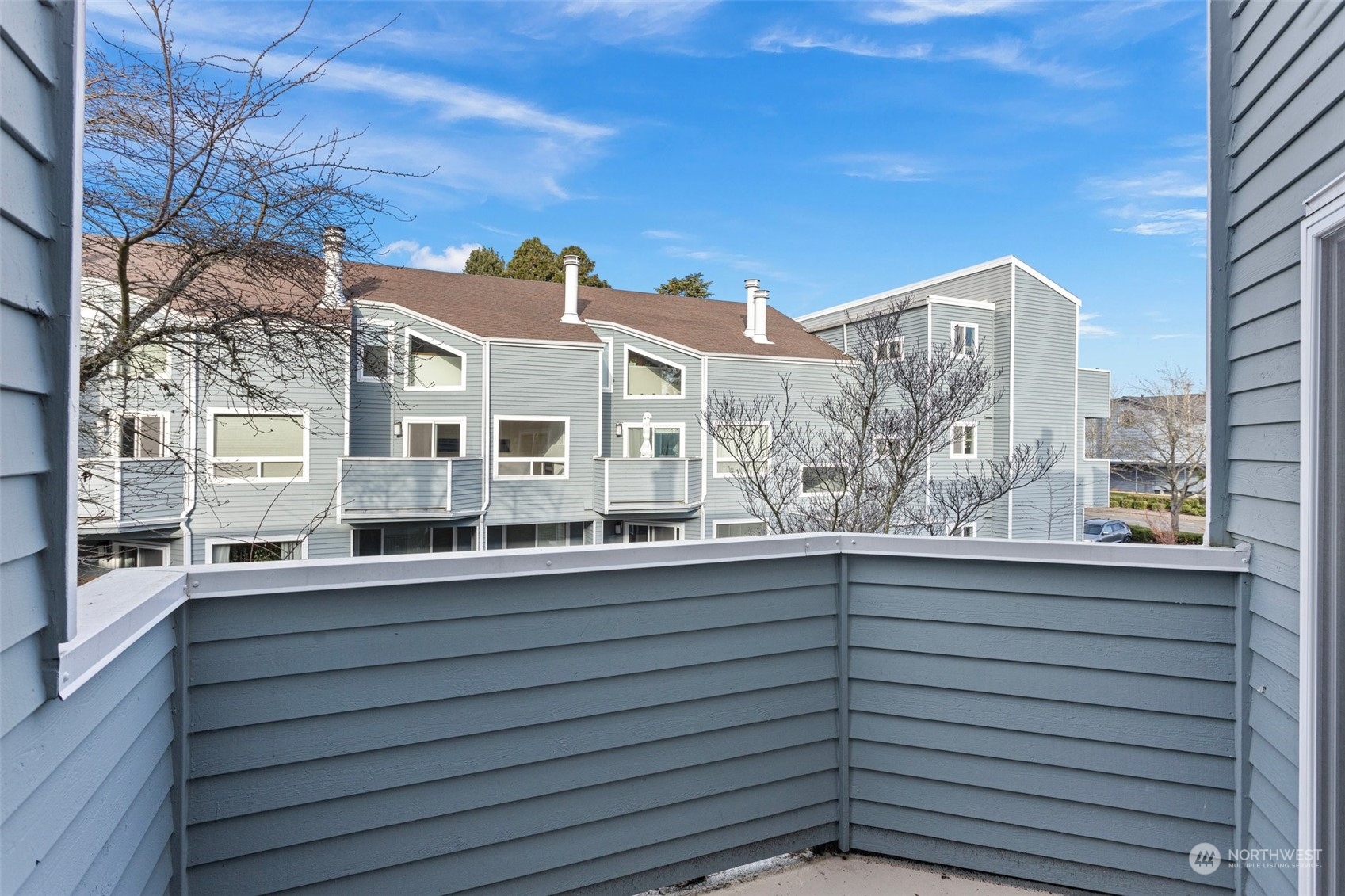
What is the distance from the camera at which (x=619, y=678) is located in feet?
6.92

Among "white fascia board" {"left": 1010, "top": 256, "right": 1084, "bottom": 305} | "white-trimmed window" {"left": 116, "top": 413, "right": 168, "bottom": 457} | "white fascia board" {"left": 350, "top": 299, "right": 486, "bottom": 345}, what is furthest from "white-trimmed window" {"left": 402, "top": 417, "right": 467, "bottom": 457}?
"white fascia board" {"left": 1010, "top": 256, "right": 1084, "bottom": 305}

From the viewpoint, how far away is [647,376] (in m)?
13.7

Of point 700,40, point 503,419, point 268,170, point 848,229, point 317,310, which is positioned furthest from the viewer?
point 848,229

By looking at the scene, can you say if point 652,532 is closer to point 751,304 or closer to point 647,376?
point 647,376

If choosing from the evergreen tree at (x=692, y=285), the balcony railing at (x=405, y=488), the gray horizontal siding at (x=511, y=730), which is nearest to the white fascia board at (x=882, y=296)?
the balcony railing at (x=405, y=488)

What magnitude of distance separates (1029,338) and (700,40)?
987 centimetres

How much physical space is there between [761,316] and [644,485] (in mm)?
4782

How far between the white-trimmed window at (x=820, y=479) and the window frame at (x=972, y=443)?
3.74 m

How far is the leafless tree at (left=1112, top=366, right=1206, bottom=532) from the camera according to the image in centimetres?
1812

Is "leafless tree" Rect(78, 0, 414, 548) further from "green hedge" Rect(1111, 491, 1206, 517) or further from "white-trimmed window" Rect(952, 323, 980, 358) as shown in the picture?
"green hedge" Rect(1111, 491, 1206, 517)

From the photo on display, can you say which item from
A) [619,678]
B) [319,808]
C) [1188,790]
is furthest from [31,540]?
[1188,790]

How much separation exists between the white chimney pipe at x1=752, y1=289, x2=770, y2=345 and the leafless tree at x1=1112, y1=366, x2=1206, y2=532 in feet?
34.0

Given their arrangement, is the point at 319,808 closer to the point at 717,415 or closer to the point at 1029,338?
the point at 717,415

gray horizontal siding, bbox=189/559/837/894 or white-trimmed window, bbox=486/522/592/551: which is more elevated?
gray horizontal siding, bbox=189/559/837/894
